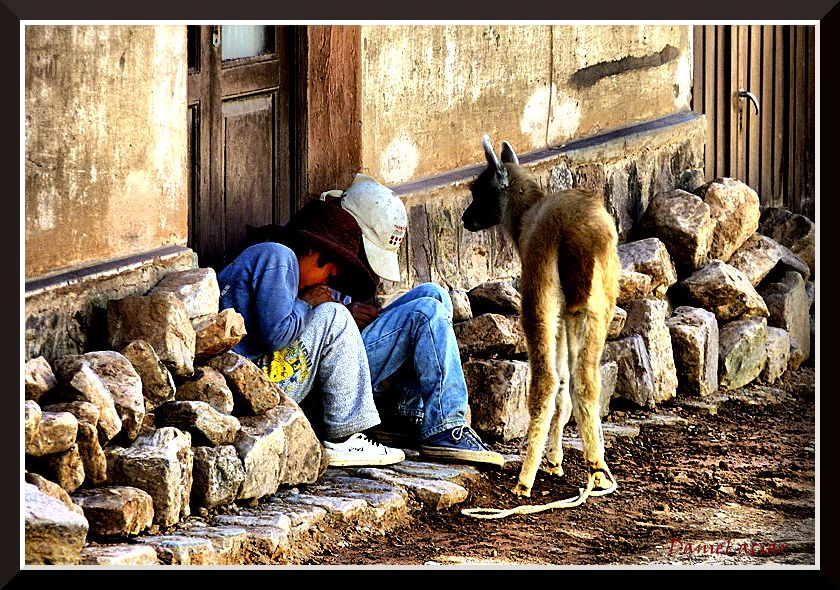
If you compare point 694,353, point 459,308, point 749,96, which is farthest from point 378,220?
point 749,96

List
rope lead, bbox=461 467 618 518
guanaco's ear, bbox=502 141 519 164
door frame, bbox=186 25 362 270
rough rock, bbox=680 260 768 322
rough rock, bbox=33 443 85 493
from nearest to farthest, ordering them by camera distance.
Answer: rough rock, bbox=33 443 85 493 → rope lead, bbox=461 467 618 518 → guanaco's ear, bbox=502 141 519 164 → door frame, bbox=186 25 362 270 → rough rock, bbox=680 260 768 322

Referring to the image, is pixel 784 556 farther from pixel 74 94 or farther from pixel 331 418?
pixel 74 94

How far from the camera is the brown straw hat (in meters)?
6.42

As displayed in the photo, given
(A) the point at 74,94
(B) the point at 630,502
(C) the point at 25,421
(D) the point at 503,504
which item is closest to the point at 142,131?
(A) the point at 74,94

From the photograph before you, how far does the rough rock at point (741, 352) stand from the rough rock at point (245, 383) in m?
3.52

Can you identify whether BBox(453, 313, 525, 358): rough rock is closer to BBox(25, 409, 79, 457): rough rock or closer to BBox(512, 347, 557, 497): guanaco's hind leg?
BBox(512, 347, 557, 497): guanaco's hind leg

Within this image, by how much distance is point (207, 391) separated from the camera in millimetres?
5875

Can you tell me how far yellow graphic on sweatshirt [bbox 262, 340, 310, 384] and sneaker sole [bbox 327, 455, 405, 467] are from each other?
396mm

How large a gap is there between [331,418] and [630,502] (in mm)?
1344

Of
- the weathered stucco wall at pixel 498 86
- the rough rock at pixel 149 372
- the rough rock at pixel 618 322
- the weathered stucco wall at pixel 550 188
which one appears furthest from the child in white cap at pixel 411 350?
the rough rock at pixel 618 322

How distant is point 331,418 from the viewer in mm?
6383

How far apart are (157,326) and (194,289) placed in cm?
32

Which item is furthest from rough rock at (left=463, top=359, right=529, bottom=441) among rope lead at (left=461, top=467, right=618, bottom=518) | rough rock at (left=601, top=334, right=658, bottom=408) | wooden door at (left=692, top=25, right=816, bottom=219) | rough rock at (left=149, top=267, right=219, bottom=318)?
wooden door at (left=692, top=25, right=816, bottom=219)

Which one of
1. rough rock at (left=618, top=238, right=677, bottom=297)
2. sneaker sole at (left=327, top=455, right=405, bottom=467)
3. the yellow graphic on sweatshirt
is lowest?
sneaker sole at (left=327, top=455, right=405, bottom=467)
